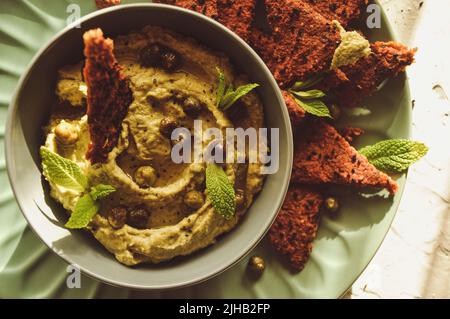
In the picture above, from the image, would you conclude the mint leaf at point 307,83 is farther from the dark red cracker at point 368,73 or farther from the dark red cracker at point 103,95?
the dark red cracker at point 103,95

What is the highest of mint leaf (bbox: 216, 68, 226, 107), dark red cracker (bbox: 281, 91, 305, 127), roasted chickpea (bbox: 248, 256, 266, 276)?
mint leaf (bbox: 216, 68, 226, 107)

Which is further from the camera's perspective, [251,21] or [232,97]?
[251,21]

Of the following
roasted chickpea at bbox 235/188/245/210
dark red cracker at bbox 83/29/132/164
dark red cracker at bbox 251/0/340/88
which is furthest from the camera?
dark red cracker at bbox 251/0/340/88

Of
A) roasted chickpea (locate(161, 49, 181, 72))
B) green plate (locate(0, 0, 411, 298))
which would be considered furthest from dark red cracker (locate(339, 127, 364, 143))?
roasted chickpea (locate(161, 49, 181, 72))

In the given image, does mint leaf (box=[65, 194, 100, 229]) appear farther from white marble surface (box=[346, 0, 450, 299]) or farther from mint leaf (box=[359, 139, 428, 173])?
white marble surface (box=[346, 0, 450, 299])

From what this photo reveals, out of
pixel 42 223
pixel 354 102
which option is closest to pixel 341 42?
pixel 354 102

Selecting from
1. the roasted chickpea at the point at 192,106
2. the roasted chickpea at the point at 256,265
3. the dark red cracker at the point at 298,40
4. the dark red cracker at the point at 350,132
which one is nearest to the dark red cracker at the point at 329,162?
the dark red cracker at the point at 350,132

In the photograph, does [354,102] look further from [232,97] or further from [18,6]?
[18,6]

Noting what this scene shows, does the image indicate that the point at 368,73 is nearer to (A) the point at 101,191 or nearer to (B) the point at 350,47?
(B) the point at 350,47
